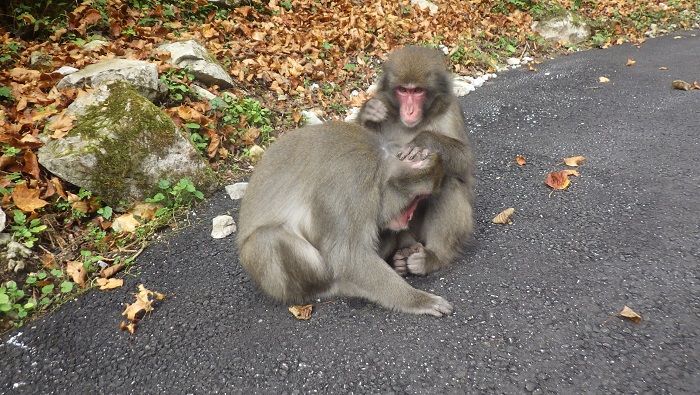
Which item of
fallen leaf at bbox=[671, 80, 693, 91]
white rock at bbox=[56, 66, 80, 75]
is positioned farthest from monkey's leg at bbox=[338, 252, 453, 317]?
fallen leaf at bbox=[671, 80, 693, 91]

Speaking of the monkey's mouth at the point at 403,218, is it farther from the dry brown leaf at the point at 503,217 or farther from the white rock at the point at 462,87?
the white rock at the point at 462,87

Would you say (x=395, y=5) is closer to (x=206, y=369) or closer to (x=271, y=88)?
(x=271, y=88)

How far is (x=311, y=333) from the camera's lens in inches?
105

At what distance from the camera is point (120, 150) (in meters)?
3.78

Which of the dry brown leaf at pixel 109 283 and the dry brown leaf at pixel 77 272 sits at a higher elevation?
the dry brown leaf at pixel 77 272

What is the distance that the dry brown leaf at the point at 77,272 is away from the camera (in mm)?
3145

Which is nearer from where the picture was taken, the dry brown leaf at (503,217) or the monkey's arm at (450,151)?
the monkey's arm at (450,151)

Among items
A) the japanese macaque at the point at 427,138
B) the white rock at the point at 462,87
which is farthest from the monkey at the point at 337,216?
the white rock at the point at 462,87

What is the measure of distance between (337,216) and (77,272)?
1933mm

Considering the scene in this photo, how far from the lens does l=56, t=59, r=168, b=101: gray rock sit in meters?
4.34

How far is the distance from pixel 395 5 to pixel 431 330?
24.9 feet

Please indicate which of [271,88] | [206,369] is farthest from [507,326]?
[271,88]

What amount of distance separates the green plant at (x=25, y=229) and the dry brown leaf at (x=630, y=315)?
3775mm

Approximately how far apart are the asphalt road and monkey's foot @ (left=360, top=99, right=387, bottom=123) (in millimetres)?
1163
